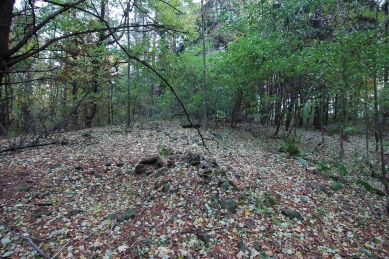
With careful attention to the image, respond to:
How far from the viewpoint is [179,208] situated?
3463 mm

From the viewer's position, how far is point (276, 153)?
7.09 m

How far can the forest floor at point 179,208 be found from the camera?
2.75m

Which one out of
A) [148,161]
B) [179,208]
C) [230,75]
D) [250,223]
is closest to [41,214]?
[179,208]

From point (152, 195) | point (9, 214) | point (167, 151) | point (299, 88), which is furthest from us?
point (299, 88)

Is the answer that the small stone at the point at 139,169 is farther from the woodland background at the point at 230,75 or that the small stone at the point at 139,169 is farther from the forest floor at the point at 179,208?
the woodland background at the point at 230,75

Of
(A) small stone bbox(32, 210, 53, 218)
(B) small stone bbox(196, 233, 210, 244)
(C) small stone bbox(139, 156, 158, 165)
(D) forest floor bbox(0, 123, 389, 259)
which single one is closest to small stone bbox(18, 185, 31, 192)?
(D) forest floor bbox(0, 123, 389, 259)

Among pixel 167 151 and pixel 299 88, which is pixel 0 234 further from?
pixel 299 88

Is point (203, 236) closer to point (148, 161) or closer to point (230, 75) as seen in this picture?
point (148, 161)

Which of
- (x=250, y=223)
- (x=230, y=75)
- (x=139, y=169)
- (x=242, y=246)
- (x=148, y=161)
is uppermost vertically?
(x=230, y=75)

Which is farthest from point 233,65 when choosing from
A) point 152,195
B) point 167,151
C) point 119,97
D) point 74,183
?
point 74,183

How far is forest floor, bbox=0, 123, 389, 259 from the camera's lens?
9.01 ft

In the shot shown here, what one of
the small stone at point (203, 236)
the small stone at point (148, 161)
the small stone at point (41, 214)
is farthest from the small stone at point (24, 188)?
the small stone at point (203, 236)

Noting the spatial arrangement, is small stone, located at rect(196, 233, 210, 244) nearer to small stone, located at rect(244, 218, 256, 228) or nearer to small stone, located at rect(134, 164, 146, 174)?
small stone, located at rect(244, 218, 256, 228)

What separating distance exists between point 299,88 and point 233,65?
2.65 meters
